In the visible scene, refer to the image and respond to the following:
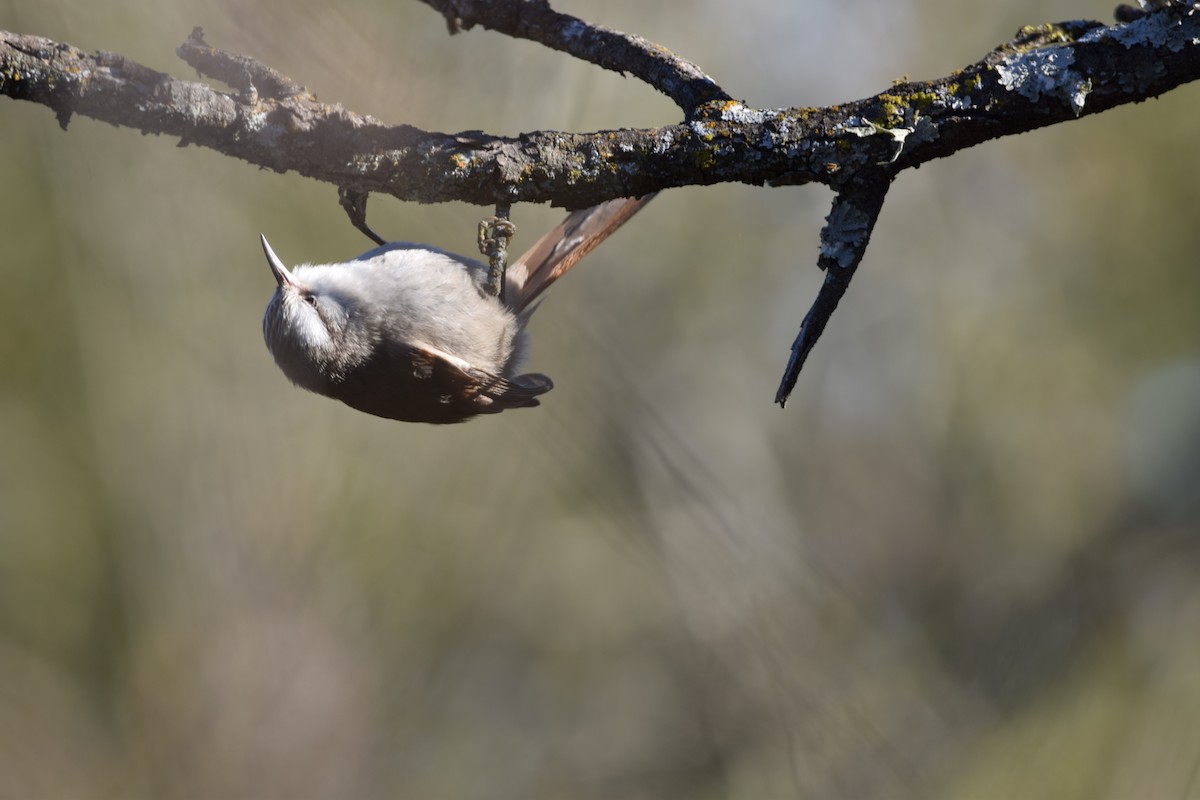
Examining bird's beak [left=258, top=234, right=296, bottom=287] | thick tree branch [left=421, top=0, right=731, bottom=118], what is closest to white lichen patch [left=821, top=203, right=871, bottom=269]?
thick tree branch [left=421, top=0, right=731, bottom=118]

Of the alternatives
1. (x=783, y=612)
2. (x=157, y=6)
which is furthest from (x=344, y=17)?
(x=783, y=612)

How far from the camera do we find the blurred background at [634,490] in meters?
5.71

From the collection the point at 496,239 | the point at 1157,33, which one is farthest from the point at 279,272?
the point at 1157,33

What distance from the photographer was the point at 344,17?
3.53m

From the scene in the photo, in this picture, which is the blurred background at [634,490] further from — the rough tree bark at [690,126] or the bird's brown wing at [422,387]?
the rough tree bark at [690,126]

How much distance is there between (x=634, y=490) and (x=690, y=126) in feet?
16.6

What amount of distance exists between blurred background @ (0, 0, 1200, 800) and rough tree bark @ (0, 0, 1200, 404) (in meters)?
2.56

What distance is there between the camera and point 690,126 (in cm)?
187

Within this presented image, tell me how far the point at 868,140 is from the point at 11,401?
6620 millimetres

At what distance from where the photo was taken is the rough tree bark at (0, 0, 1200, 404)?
1.73 metres

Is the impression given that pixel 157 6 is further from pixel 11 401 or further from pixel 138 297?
pixel 11 401

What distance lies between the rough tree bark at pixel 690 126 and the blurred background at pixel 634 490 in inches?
101

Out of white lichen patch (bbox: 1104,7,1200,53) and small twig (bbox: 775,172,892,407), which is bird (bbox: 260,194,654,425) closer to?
small twig (bbox: 775,172,892,407)

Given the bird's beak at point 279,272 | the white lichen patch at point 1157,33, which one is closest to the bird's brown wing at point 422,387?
the bird's beak at point 279,272
